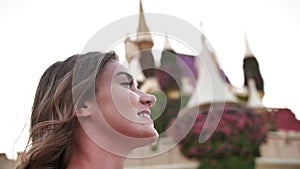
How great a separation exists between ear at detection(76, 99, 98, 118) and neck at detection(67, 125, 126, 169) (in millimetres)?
83

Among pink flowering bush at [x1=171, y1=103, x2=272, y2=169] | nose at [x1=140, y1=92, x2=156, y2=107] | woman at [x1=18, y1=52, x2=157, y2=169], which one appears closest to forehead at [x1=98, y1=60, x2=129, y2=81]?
woman at [x1=18, y1=52, x2=157, y2=169]

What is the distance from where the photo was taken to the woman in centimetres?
172

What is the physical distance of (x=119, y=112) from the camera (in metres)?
1.71

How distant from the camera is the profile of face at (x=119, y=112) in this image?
5.56 ft

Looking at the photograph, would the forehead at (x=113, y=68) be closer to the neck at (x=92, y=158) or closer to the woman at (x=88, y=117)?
the woman at (x=88, y=117)

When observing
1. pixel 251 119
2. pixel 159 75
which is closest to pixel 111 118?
pixel 251 119

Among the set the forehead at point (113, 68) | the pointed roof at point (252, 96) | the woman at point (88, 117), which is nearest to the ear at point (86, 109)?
the woman at point (88, 117)

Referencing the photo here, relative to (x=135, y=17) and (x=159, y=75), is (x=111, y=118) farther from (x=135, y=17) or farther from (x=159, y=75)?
(x=159, y=75)

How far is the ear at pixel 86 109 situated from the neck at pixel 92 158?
0.27 feet

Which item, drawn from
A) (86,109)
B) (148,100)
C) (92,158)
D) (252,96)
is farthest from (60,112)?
(252,96)

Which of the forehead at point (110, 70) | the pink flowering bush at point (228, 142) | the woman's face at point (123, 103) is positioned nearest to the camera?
the woman's face at point (123, 103)

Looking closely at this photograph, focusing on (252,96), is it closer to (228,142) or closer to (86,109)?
(228,142)

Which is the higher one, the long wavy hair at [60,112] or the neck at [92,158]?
the long wavy hair at [60,112]

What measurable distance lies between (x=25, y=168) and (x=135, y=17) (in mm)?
676
